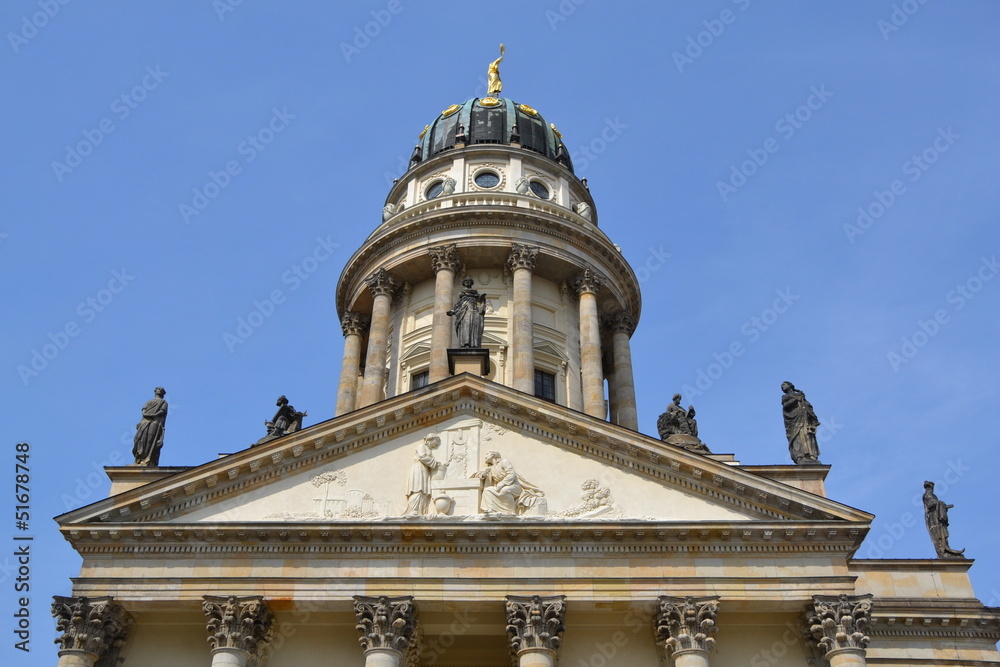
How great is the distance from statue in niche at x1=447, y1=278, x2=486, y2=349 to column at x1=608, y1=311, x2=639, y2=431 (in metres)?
12.3

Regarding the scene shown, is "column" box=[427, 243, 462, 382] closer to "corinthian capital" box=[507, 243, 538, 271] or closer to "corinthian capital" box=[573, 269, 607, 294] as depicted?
"corinthian capital" box=[507, 243, 538, 271]

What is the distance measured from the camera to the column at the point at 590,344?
36.3 metres

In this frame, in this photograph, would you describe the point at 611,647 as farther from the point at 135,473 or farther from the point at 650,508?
the point at 135,473

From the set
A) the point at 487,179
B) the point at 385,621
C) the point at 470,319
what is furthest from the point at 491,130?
the point at 385,621

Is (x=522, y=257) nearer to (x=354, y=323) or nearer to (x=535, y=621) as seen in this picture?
(x=354, y=323)

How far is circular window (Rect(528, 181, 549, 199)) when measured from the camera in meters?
43.8

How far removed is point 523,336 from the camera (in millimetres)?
36719

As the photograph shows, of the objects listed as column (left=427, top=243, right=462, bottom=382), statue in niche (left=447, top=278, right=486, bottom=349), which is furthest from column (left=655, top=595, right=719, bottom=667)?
column (left=427, top=243, right=462, bottom=382)

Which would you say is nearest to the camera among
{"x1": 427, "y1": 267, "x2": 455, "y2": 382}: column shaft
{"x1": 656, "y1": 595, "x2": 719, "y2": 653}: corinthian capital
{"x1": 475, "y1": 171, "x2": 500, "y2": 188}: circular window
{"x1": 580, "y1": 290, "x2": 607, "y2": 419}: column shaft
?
{"x1": 656, "y1": 595, "x2": 719, "y2": 653}: corinthian capital

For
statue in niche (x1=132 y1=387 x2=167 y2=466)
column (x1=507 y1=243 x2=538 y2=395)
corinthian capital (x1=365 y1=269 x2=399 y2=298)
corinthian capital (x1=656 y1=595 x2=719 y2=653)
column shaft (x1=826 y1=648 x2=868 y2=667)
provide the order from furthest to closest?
corinthian capital (x1=365 y1=269 x2=399 y2=298) < column (x1=507 y1=243 x2=538 y2=395) < statue in niche (x1=132 y1=387 x2=167 y2=466) < corinthian capital (x1=656 y1=595 x2=719 y2=653) < column shaft (x1=826 y1=648 x2=868 y2=667)

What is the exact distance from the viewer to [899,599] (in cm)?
2547

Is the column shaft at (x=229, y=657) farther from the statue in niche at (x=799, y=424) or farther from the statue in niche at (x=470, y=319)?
the statue in niche at (x=799, y=424)

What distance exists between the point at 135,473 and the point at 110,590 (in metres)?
4.36

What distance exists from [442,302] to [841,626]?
20.6m
